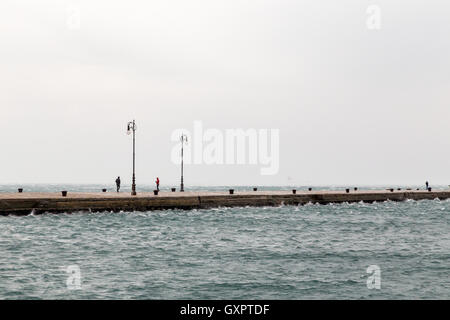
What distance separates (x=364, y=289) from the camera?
1880 cm

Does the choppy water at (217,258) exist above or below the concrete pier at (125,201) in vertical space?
below

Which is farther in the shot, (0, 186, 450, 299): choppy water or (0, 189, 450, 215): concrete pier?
(0, 189, 450, 215): concrete pier

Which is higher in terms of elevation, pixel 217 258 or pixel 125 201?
pixel 125 201

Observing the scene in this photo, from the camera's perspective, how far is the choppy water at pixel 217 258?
727 inches

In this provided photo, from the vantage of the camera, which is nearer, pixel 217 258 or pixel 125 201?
pixel 217 258

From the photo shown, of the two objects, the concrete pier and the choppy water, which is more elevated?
the concrete pier

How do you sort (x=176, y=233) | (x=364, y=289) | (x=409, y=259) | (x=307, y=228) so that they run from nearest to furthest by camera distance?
(x=364, y=289) → (x=409, y=259) → (x=176, y=233) → (x=307, y=228)

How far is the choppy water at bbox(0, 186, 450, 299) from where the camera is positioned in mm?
18453

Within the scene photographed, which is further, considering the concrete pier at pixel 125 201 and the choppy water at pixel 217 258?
the concrete pier at pixel 125 201

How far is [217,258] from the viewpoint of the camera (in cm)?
2523

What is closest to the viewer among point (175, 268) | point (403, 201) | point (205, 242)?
point (175, 268)
